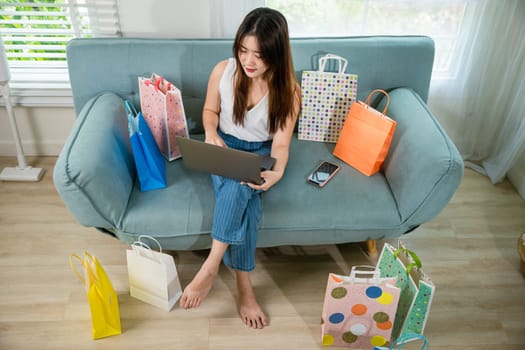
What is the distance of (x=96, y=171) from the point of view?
5.41 ft

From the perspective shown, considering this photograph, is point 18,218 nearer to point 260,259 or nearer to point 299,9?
point 260,259

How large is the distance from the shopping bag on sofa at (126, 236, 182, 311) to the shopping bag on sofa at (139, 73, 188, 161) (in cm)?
40

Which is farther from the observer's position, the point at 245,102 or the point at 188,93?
the point at 188,93

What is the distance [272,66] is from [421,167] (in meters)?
A: 0.65

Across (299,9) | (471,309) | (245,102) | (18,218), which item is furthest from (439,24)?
(18,218)

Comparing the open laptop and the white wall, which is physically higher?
the white wall

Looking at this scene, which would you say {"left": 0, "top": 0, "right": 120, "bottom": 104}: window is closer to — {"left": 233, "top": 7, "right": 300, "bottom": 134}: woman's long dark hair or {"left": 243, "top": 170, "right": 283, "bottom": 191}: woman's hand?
{"left": 233, "top": 7, "right": 300, "bottom": 134}: woman's long dark hair

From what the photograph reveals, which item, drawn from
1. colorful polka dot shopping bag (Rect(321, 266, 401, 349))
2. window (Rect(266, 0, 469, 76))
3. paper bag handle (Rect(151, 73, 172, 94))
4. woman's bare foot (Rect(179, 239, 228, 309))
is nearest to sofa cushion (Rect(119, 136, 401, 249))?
woman's bare foot (Rect(179, 239, 228, 309))

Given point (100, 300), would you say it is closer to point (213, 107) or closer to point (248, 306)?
point (248, 306)

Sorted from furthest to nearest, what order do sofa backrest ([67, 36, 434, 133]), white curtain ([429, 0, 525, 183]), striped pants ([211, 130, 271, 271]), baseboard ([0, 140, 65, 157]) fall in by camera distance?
baseboard ([0, 140, 65, 157]) < white curtain ([429, 0, 525, 183]) < sofa backrest ([67, 36, 434, 133]) < striped pants ([211, 130, 271, 271])

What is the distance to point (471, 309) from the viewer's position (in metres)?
1.92

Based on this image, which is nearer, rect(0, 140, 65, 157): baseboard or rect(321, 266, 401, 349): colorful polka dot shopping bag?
rect(321, 266, 401, 349): colorful polka dot shopping bag

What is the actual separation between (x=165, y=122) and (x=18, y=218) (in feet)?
3.07

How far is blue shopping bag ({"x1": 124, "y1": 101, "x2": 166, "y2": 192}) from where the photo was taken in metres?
1.78
